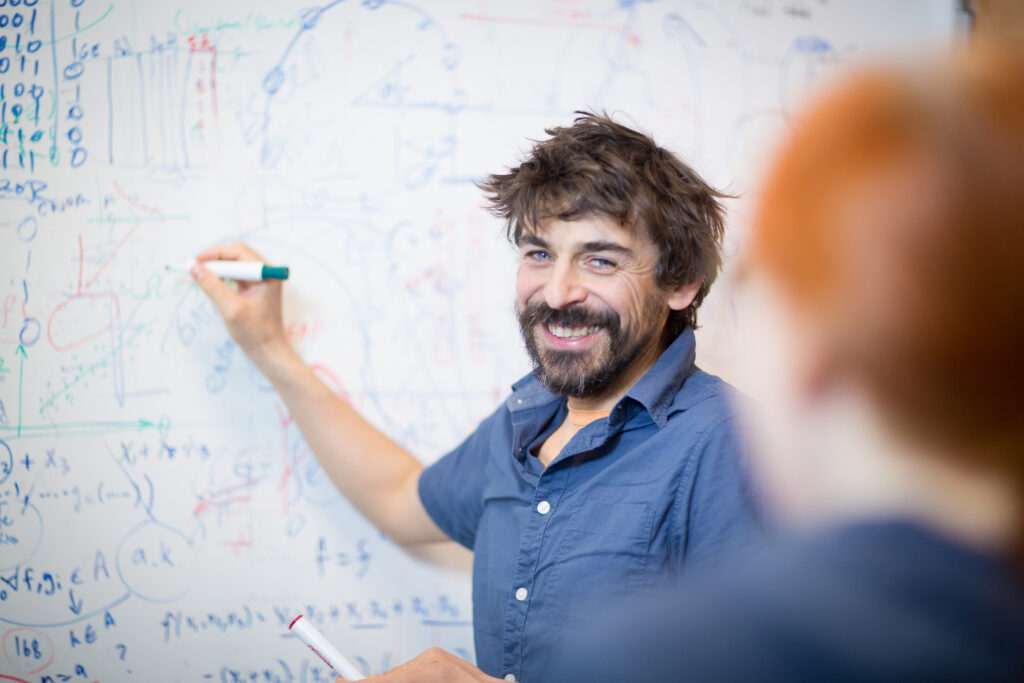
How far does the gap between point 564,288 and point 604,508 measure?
0.34 m

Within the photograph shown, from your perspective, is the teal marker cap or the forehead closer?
the forehead

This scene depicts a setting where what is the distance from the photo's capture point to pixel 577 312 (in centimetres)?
111

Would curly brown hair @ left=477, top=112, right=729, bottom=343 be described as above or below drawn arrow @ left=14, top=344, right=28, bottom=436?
above

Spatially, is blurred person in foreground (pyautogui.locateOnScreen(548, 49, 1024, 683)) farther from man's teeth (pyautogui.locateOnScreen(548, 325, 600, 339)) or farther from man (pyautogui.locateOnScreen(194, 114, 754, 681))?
man's teeth (pyautogui.locateOnScreen(548, 325, 600, 339))

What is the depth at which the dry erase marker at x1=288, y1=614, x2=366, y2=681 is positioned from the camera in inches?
37.1

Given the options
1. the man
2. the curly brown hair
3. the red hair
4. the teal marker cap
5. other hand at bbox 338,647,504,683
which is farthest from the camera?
the teal marker cap

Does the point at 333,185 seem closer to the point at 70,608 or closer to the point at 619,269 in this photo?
the point at 619,269

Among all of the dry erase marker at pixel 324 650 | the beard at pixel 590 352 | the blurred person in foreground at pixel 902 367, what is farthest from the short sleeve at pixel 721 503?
the blurred person in foreground at pixel 902 367

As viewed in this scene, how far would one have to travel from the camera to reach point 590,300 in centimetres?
110

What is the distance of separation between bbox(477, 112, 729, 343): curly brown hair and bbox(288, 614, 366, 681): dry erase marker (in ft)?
2.26

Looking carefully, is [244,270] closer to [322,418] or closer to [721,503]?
[322,418]

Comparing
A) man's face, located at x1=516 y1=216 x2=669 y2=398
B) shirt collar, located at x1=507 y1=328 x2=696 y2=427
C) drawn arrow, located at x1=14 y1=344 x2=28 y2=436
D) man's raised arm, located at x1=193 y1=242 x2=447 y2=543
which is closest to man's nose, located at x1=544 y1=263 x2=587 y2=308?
man's face, located at x1=516 y1=216 x2=669 y2=398

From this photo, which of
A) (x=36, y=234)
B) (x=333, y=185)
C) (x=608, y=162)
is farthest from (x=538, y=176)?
(x=36, y=234)

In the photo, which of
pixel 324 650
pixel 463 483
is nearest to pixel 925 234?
pixel 324 650
